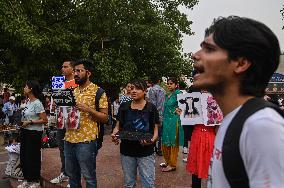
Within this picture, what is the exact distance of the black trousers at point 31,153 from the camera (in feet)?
21.0

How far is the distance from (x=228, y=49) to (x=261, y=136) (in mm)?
376

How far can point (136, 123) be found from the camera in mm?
4707

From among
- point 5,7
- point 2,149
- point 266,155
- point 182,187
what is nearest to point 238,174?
point 266,155

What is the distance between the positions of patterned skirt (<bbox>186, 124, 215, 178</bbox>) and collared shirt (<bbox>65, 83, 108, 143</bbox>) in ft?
4.28

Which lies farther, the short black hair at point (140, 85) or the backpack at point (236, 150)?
the short black hair at point (140, 85)

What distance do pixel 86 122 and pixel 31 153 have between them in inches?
80.2

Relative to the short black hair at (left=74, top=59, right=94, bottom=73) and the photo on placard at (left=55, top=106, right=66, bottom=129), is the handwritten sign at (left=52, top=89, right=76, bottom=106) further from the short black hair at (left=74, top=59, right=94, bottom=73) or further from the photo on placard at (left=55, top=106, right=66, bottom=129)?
the short black hair at (left=74, top=59, right=94, bottom=73)

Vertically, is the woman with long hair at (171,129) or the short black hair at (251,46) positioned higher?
the short black hair at (251,46)

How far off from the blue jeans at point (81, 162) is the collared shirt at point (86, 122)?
0.07 meters

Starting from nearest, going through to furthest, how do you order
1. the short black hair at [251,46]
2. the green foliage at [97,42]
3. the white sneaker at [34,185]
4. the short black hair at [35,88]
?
the short black hair at [251,46] → the short black hair at [35,88] → the white sneaker at [34,185] → the green foliage at [97,42]

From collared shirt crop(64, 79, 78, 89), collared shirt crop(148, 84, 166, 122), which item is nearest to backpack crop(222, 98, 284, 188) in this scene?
collared shirt crop(64, 79, 78, 89)

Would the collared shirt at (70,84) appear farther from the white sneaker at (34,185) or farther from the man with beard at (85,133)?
the white sneaker at (34,185)

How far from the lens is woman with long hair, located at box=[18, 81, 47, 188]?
246 inches

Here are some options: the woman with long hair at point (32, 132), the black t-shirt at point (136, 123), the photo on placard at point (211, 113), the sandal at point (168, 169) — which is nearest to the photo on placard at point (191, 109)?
the photo on placard at point (211, 113)
